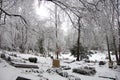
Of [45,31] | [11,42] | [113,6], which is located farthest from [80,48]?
[113,6]

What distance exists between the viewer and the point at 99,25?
3.93 metres

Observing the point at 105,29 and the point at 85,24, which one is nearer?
the point at 105,29

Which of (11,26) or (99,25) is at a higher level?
(11,26)

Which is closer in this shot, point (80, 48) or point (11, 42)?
point (11, 42)

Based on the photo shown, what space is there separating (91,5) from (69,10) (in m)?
1.15

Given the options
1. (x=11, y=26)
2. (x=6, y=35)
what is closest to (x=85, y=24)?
(x=11, y=26)

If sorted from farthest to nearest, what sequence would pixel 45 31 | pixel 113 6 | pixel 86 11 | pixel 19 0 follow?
1. pixel 45 31
2. pixel 19 0
3. pixel 86 11
4. pixel 113 6

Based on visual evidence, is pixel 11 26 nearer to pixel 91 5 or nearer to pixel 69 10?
pixel 69 10

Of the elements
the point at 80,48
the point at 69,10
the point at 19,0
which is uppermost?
the point at 19,0

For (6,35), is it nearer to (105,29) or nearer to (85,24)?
(85,24)

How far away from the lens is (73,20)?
522 cm

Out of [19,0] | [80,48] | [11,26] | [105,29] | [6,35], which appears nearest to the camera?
[105,29]

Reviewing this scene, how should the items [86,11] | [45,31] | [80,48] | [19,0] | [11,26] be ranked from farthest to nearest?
[80,48] < [11,26] < [45,31] < [19,0] < [86,11]

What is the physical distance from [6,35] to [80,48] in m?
15.0
